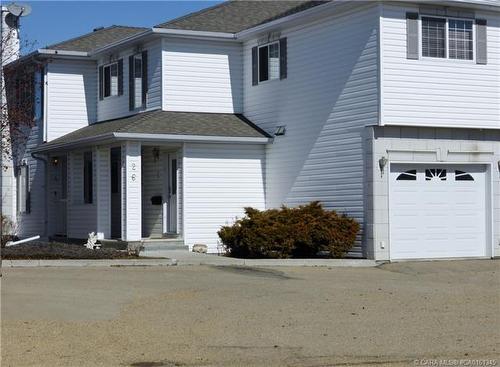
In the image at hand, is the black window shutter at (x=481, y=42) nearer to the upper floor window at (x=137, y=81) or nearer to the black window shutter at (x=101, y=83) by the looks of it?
the upper floor window at (x=137, y=81)

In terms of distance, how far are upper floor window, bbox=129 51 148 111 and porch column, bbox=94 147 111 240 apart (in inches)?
87.3

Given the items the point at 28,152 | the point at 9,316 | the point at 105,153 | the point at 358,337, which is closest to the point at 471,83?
the point at 105,153

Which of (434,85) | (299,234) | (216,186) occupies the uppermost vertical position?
(434,85)

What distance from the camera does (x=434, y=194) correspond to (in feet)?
70.0

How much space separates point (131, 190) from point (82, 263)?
4.74 m

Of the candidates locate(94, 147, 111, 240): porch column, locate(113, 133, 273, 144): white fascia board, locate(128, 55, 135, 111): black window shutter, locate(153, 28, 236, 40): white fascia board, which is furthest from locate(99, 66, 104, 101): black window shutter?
locate(113, 133, 273, 144): white fascia board

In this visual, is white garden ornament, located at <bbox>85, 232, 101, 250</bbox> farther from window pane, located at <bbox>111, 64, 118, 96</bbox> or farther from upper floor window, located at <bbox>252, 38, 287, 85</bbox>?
upper floor window, located at <bbox>252, 38, 287, 85</bbox>

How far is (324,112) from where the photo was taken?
73.2ft

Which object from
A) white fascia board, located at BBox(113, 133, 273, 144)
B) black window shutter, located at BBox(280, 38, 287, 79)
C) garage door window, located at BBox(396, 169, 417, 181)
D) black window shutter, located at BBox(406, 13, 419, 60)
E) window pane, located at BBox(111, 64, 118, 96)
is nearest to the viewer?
black window shutter, located at BBox(406, 13, 419, 60)

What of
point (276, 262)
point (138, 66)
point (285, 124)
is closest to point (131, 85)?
point (138, 66)

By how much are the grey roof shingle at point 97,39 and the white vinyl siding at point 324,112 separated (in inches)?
282

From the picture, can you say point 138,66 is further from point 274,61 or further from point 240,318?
point 240,318

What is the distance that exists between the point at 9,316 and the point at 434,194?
12.5 meters

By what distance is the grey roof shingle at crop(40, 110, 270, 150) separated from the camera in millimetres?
23234
